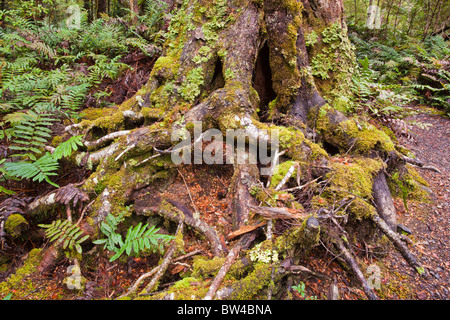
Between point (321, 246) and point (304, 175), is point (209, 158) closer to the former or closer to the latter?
point (304, 175)

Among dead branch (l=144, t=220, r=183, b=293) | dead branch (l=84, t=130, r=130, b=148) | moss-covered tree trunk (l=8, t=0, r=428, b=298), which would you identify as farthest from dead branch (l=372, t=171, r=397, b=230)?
dead branch (l=84, t=130, r=130, b=148)

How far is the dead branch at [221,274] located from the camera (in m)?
1.94

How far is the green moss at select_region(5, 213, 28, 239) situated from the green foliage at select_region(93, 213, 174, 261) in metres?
0.95

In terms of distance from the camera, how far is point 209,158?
3744 millimetres

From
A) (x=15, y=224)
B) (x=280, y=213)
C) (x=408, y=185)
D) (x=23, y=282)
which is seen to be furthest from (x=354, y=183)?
(x=15, y=224)

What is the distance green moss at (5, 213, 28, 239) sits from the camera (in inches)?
104

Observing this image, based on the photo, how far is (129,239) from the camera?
244cm

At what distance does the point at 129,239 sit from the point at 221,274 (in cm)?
104

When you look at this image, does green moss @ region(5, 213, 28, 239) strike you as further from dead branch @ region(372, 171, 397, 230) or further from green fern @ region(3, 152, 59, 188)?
dead branch @ region(372, 171, 397, 230)

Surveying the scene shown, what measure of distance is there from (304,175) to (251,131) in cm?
92

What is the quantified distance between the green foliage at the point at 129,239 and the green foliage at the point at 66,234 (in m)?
0.22

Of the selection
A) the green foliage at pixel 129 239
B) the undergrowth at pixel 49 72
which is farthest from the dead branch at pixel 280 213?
the undergrowth at pixel 49 72

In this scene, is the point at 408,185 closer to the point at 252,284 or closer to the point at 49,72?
the point at 252,284
